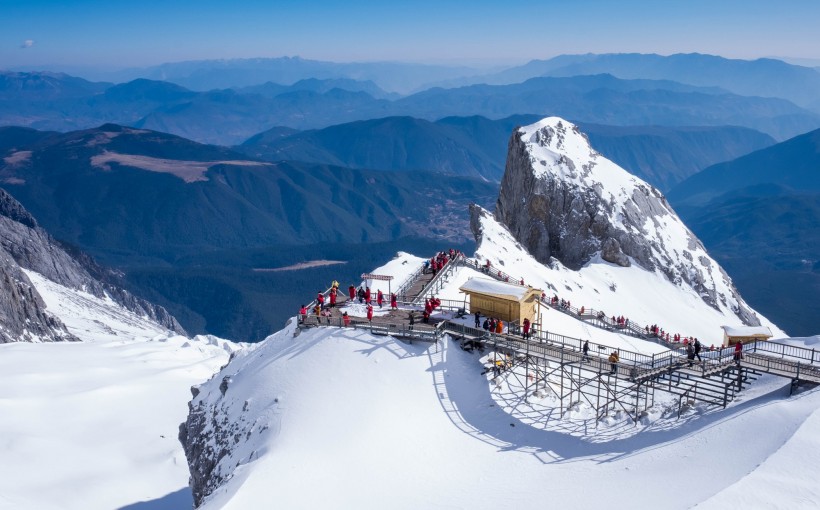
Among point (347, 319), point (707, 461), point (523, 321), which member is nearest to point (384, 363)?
point (347, 319)

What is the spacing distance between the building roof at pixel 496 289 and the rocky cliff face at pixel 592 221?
47.9 m

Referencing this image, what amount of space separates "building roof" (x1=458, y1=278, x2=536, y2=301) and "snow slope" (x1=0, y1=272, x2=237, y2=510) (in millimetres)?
27701

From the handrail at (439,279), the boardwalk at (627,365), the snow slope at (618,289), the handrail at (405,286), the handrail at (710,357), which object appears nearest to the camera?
the handrail at (710,357)

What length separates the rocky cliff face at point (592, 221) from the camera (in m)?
93.9

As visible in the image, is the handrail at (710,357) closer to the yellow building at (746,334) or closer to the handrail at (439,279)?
the yellow building at (746,334)

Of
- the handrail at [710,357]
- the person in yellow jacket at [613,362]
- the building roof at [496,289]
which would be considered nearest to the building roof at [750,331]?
the handrail at [710,357]

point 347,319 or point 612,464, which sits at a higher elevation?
point 347,319

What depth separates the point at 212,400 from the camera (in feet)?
132

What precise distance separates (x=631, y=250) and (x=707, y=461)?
227 feet

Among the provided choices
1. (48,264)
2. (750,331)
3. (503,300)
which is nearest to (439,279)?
(503,300)

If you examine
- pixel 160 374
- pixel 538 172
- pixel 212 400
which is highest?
pixel 538 172

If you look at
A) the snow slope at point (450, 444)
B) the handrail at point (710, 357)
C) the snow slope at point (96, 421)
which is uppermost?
the handrail at point (710, 357)

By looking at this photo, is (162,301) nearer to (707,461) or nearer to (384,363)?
(384,363)

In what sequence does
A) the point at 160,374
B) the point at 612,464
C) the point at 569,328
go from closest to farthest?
1. the point at 612,464
2. the point at 569,328
3. the point at 160,374
